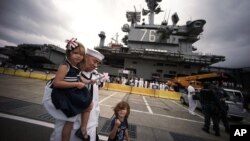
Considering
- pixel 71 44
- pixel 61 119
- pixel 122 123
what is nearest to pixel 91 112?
pixel 61 119

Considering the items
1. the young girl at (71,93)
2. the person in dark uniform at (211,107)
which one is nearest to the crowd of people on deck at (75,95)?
the young girl at (71,93)

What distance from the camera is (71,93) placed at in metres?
1.52

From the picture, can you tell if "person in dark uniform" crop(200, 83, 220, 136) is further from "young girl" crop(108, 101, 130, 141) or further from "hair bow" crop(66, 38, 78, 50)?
"hair bow" crop(66, 38, 78, 50)

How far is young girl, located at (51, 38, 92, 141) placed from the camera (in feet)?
4.97

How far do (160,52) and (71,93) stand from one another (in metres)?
35.5

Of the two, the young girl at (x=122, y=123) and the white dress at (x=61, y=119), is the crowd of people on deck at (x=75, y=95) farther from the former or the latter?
the young girl at (x=122, y=123)

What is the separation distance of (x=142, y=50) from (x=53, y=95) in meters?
35.8

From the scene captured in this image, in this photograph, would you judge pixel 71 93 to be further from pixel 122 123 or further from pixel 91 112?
pixel 122 123

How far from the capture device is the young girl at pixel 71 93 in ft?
4.97

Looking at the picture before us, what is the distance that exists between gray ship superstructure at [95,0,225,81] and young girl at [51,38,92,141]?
112ft

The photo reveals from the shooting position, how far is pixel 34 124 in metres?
3.71

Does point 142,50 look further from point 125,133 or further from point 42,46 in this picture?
point 125,133

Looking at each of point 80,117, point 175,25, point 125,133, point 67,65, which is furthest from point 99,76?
point 175,25

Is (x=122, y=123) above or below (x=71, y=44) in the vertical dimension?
below
